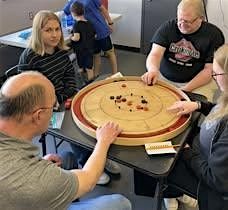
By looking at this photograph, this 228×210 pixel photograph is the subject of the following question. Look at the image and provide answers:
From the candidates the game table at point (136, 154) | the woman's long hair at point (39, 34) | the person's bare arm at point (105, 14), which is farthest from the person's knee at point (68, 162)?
the person's bare arm at point (105, 14)

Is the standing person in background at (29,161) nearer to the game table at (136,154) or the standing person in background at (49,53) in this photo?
the game table at (136,154)

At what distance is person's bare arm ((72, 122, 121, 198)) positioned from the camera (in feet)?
4.04

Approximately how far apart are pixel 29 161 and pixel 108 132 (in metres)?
0.49

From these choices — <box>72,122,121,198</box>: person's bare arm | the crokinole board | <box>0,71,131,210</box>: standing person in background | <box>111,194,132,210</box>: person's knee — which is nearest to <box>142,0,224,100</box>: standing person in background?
the crokinole board

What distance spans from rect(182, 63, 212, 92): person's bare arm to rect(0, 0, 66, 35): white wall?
8.73 feet

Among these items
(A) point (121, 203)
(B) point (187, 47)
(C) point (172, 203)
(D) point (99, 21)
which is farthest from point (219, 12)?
(A) point (121, 203)

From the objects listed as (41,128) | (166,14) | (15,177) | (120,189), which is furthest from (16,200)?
(166,14)

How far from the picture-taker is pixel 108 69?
422 centimetres

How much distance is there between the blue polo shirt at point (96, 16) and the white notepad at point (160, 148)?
2.31 metres

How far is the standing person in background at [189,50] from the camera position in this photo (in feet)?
7.59

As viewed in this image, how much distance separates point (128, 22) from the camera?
4.61 meters

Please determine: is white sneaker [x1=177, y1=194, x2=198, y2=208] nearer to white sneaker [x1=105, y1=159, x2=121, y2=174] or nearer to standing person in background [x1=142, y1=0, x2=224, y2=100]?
white sneaker [x1=105, y1=159, x2=121, y2=174]

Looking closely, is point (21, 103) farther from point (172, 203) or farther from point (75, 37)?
point (75, 37)

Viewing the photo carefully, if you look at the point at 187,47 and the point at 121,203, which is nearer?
the point at 121,203
